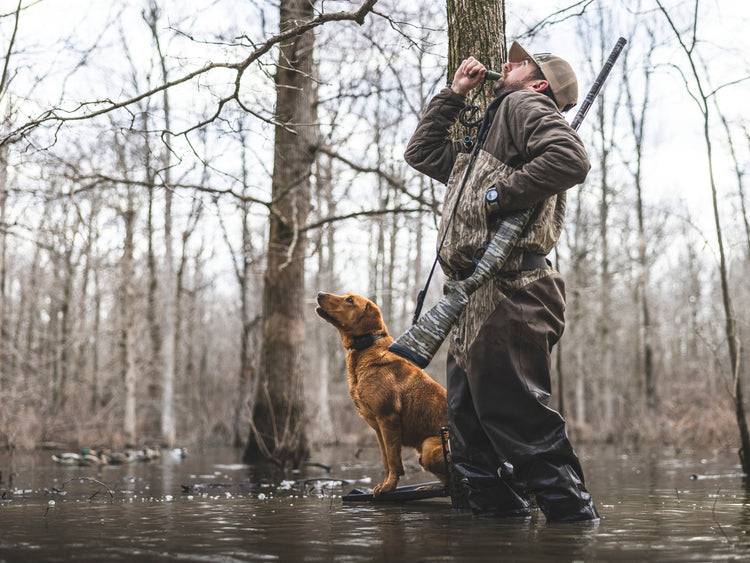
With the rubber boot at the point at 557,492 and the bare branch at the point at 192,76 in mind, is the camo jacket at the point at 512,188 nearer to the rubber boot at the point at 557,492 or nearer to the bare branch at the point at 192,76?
the rubber boot at the point at 557,492

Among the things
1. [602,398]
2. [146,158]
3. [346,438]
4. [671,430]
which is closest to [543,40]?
[146,158]

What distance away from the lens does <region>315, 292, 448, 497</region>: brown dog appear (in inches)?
189

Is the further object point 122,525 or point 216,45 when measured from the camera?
point 216,45

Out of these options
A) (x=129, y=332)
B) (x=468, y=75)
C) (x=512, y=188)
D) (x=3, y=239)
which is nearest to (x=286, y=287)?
(x=468, y=75)

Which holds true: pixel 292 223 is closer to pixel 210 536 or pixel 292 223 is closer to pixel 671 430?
pixel 210 536

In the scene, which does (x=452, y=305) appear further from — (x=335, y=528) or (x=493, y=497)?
(x=335, y=528)

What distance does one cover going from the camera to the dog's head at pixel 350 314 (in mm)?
5000

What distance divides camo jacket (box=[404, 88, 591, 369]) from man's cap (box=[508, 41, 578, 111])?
231mm

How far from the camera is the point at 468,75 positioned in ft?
14.1

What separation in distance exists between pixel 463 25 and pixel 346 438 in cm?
1638

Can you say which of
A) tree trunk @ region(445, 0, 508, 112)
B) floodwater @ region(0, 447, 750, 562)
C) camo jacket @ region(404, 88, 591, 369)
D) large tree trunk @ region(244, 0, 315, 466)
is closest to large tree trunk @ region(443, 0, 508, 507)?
tree trunk @ region(445, 0, 508, 112)

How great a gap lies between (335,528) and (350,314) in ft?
5.99

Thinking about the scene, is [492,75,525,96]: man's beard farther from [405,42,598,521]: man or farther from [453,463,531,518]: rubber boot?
[453,463,531,518]: rubber boot

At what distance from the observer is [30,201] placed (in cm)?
904
